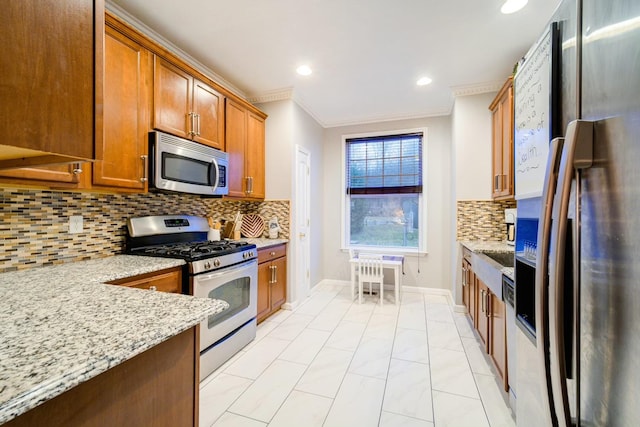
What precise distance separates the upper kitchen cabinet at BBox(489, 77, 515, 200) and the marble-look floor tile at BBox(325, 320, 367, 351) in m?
A: 2.00

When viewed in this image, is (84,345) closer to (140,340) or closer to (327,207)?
(140,340)

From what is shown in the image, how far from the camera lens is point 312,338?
2725 mm

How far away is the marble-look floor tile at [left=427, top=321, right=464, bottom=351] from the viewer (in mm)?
2570

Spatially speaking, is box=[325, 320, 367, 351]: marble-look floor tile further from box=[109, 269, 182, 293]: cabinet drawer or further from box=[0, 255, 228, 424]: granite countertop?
box=[0, 255, 228, 424]: granite countertop

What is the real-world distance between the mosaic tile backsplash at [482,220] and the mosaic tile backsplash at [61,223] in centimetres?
329

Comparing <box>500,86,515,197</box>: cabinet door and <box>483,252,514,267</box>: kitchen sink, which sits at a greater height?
<box>500,86,515,197</box>: cabinet door

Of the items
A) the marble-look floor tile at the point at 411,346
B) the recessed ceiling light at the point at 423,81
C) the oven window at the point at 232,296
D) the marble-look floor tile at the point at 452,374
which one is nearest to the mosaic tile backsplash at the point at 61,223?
the oven window at the point at 232,296

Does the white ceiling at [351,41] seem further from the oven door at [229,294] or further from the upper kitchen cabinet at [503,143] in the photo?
the oven door at [229,294]

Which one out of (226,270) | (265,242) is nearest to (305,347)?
(226,270)

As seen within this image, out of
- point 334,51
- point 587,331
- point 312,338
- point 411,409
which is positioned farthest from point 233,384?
point 334,51

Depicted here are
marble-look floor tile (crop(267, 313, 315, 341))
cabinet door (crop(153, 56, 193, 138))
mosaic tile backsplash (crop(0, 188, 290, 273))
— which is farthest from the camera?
marble-look floor tile (crop(267, 313, 315, 341))

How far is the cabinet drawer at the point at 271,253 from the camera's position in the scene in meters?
2.94

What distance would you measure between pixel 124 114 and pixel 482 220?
12.1 feet

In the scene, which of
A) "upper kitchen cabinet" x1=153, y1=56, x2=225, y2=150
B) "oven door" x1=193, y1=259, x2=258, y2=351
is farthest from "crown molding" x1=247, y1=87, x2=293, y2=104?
"oven door" x1=193, y1=259, x2=258, y2=351
